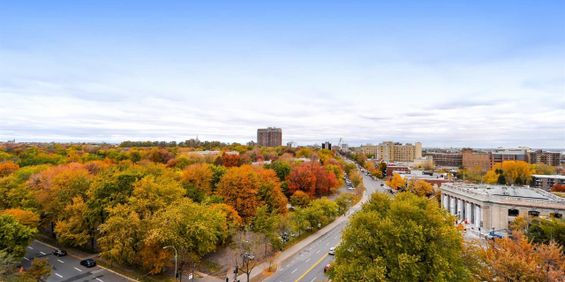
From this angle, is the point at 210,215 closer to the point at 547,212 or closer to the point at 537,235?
the point at 537,235

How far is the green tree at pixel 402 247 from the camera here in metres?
20.3

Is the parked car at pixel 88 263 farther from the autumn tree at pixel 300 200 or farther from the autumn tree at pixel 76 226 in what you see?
the autumn tree at pixel 300 200

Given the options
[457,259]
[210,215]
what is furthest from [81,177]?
[457,259]

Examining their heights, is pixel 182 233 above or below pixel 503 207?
above

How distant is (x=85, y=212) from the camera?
117 feet

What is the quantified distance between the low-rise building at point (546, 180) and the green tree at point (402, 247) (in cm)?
9129

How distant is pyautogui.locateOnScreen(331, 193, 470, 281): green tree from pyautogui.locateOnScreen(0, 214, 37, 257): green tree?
29039 mm

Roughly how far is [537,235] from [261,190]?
34.6 meters

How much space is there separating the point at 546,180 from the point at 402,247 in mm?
97912

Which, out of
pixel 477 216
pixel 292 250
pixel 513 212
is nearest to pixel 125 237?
pixel 292 250

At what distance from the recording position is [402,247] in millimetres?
21500

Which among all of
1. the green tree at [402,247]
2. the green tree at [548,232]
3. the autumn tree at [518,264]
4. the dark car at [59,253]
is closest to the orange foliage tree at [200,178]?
the dark car at [59,253]

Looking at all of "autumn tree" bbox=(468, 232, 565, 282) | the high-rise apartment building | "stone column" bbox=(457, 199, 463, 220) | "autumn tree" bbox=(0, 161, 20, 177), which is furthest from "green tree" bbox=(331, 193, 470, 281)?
the high-rise apartment building

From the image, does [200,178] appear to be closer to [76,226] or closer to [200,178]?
[200,178]
